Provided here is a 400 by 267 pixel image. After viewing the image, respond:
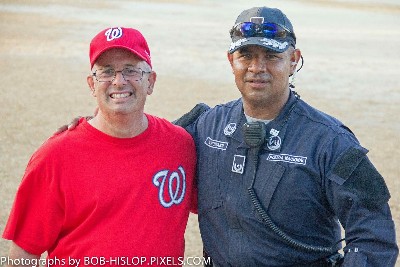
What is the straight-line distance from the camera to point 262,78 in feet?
11.0

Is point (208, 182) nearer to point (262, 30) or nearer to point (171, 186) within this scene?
point (171, 186)

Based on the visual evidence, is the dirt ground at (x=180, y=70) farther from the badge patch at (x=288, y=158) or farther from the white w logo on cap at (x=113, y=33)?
the white w logo on cap at (x=113, y=33)

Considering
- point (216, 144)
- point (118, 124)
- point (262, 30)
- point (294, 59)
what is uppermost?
point (262, 30)

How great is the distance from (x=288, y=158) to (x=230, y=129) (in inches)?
15.7

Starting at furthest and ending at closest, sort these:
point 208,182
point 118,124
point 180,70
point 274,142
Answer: point 180,70 → point 208,182 → point 274,142 → point 118,124

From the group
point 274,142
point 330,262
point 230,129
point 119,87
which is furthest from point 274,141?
point 119,87

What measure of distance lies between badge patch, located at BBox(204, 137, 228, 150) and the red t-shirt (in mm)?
399

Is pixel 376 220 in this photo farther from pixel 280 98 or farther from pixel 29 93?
pixel 29 93

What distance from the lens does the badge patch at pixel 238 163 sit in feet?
11.0

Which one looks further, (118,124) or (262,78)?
(262,78)

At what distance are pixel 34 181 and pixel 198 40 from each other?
19.0 meters

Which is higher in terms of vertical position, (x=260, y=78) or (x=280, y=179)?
(x=260, y=78)

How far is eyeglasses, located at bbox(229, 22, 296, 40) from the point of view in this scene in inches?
132

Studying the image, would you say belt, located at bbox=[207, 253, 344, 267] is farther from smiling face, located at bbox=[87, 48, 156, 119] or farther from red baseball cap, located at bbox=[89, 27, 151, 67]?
red baseball cap, located at bbox=[89, 27, 151, 67]
